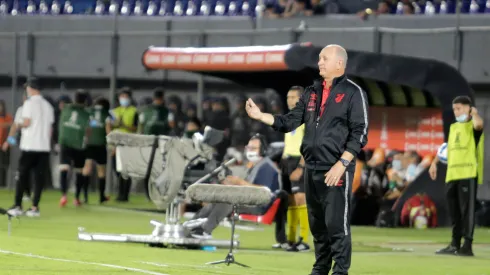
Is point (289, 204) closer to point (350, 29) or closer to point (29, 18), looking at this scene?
point (350, 29)

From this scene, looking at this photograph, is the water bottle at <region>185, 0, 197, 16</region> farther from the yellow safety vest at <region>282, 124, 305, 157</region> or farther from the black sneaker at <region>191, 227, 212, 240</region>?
the black sneaker at <region>191, 227, 212, 240</region>

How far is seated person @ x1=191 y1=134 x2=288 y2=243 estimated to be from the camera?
15359 millimetres

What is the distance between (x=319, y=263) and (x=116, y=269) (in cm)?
190

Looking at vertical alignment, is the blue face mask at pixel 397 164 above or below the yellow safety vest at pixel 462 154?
below

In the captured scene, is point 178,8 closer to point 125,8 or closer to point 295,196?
point 125,8

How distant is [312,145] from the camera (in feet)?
33.5

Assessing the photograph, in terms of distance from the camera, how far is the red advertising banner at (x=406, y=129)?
2173cm

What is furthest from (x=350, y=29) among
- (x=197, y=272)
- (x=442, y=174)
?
(x=197, y=272)

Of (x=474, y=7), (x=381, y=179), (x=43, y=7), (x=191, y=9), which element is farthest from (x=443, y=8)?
(x=43, y=7)

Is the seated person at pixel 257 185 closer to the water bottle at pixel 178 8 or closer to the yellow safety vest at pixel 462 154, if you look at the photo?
the yellow safety vest at pixel 462 154

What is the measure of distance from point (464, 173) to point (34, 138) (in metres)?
6.88

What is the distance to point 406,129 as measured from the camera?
72.8 feet

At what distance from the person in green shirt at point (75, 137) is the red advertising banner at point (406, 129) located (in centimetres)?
475

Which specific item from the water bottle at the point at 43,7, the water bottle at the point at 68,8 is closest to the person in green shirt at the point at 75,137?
the water bottle at the point at 68,8
